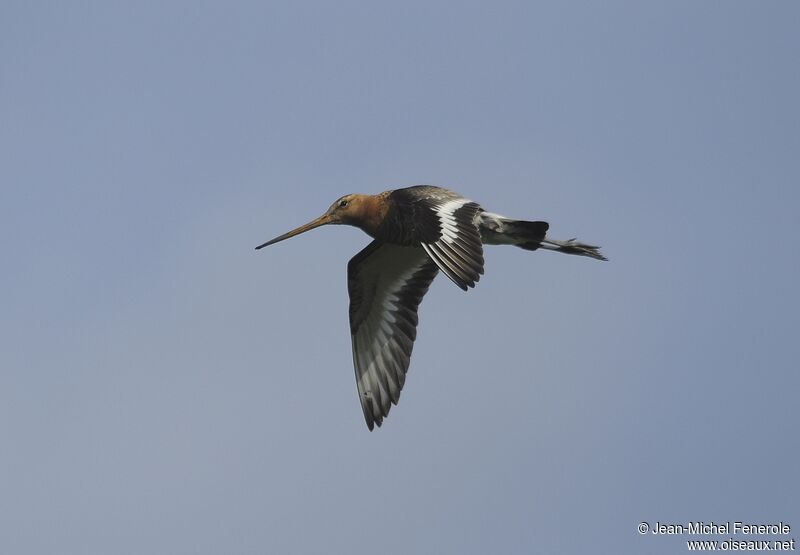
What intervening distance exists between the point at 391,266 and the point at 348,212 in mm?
1094

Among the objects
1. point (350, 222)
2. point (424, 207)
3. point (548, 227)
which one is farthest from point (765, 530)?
point (350, 222)

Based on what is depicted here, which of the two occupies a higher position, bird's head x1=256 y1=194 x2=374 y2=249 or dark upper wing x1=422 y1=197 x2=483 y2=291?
bird's head x1=256 y1=194 x2=374 y2=249

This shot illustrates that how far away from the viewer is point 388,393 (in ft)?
49.6

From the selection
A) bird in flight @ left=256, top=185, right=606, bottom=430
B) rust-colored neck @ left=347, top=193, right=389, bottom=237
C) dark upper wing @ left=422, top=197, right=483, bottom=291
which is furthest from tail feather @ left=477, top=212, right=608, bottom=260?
rust-colored neck @ left=347, top=193, right=389, bottom=237

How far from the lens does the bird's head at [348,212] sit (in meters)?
14.5

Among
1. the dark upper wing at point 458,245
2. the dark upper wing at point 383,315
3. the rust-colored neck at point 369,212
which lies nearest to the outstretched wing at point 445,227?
the dark upper wing at point 458,245

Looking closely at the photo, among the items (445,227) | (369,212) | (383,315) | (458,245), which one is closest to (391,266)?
(383,315)

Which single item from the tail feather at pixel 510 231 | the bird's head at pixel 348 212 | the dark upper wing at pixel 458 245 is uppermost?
the bird's head at pixel 348 212

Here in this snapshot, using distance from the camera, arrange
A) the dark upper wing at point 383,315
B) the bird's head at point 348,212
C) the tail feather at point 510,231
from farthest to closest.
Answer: the dark upper wing at point 383,315, the bird's head at point 348,212, the tail feather at point 510,231

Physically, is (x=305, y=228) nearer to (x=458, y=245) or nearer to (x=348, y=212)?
(x=348, y=212)

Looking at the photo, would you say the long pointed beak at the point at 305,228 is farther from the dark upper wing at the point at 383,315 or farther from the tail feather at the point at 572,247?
the tail feather at the point at 572,247

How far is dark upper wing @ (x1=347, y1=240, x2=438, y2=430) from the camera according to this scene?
1516 cm

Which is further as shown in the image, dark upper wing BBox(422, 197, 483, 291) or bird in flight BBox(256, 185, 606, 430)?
bird in flight BBox(256, 185, 606, 430)

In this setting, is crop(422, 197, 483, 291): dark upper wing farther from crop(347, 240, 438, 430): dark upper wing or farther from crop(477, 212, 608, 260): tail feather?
crop(347, 240, 438, 430): dark upper wing
